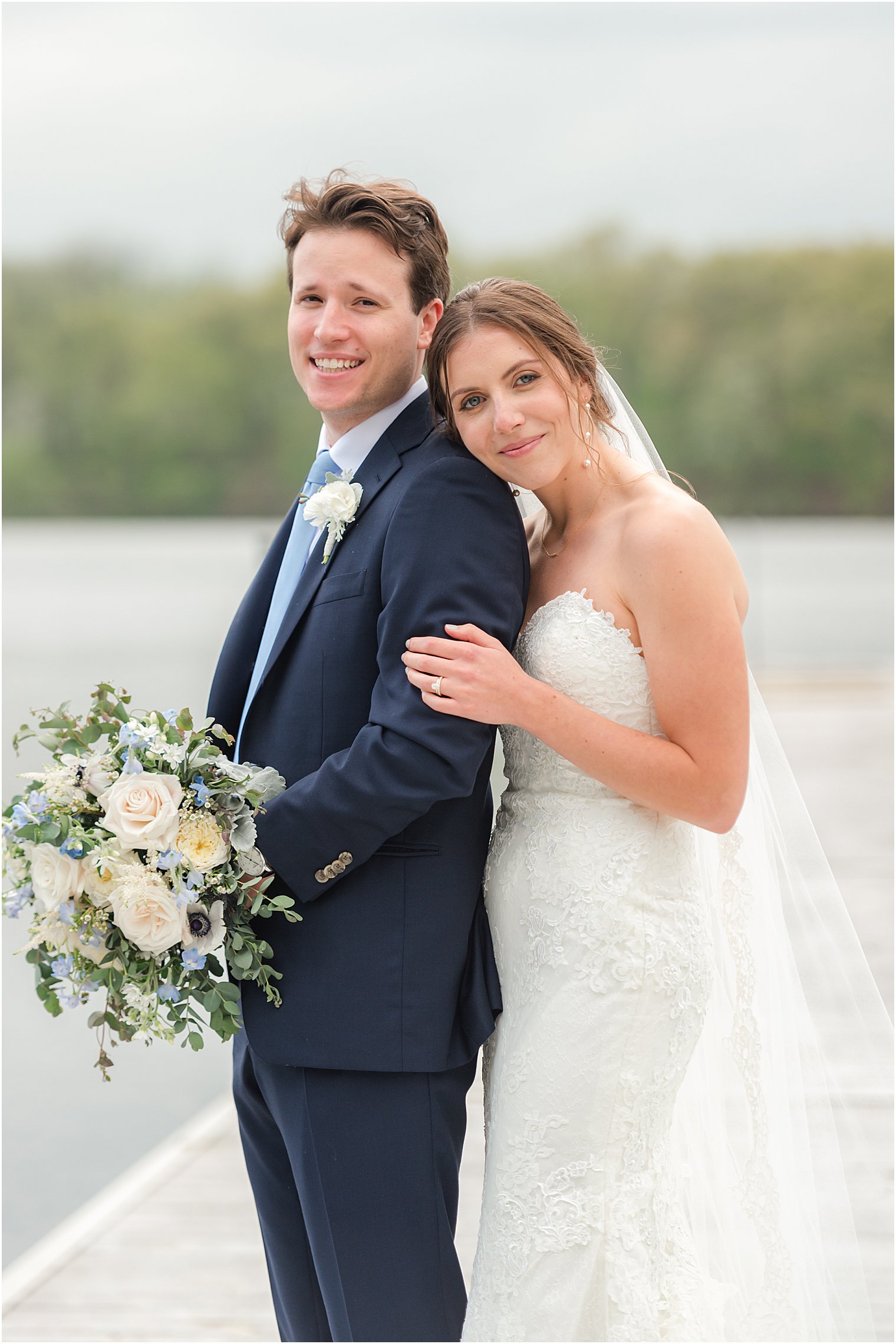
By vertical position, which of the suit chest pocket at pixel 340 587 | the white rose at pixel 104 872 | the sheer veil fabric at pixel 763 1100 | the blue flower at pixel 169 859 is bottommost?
the sheer veil fabric at pixel 763 1100

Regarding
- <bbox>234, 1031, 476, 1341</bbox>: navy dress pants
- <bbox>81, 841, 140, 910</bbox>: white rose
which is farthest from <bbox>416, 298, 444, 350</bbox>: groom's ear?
<bbox>234, 1031, 476, 1341</bbox>: navy dress pants

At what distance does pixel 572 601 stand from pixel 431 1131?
884 millimetres

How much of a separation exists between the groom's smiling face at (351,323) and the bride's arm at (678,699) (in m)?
0.53

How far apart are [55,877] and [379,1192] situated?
2.32 ft

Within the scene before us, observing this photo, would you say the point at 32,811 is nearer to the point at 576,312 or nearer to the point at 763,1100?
the point at 763,1100

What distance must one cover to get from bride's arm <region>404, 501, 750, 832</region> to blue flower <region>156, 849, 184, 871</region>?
0.55 m

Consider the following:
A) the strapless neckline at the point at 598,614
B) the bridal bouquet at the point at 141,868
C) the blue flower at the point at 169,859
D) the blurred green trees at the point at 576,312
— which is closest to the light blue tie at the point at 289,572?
the bridal bouquet at the point at 141,868

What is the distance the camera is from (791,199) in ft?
164

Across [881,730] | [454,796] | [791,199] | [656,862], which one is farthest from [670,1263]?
[791,199]

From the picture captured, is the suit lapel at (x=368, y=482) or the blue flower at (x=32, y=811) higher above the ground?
the suit lapel at (x=368, y=482)

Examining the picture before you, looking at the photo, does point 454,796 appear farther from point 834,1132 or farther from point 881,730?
point 881,730

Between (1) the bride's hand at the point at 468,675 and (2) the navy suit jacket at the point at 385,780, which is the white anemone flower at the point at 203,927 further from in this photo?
(1) the bride's hand at the point at 468,675

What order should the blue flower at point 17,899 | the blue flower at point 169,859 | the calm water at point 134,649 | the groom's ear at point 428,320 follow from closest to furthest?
the blue flower at point 169,859, the blue flower at point 17,899, the groom's ear at point 428,320, the calm water at point 134,649

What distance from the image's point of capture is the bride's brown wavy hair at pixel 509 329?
207 cm
